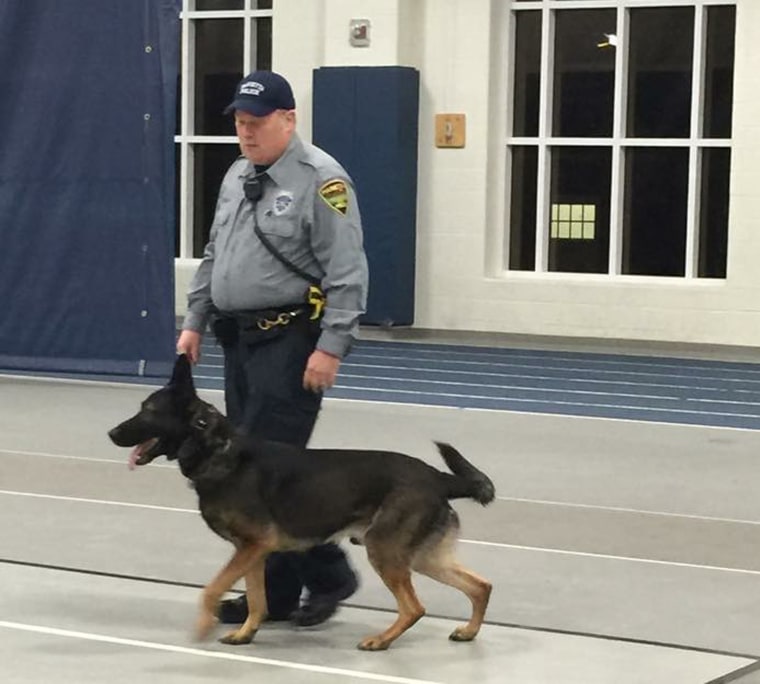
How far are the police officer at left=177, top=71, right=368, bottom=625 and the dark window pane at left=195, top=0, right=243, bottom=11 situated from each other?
13.3 m

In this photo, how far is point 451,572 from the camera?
19.9 ft

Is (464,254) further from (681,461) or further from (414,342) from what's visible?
(681,461)

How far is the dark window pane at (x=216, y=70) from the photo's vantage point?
63.8 feet

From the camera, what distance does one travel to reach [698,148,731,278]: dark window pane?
56.7 ft

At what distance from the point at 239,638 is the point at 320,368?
0.96 m

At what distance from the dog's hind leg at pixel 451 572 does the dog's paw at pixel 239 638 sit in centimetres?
62

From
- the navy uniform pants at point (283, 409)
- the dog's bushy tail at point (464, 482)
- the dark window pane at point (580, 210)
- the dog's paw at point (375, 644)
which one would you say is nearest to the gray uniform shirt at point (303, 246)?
the navy uniform pants at point (283, 409)

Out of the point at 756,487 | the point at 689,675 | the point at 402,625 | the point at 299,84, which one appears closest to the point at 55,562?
the point at 402,625

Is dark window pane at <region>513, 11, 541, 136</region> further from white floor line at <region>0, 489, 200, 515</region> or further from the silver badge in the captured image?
the silver badge

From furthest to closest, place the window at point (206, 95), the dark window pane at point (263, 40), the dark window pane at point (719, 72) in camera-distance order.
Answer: the window at point (206, 95)
the dark window pane at point (263, 40)
the dark window pane at point (719, 72)

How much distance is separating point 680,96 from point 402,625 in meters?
12.2

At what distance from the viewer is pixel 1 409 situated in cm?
1218

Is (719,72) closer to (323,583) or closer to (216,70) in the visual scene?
(216,70)

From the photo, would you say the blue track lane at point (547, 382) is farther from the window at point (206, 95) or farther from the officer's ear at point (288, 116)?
the officer's ear at point (288, 116)
